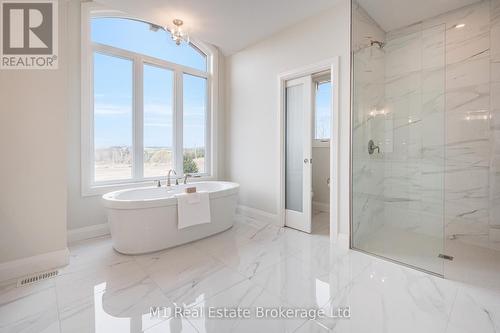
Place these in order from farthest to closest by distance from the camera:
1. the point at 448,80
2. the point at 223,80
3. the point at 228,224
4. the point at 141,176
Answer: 1. the point at 223,80
2. the point at 141,176
3. the point at 228,224
4. the point at 448,80

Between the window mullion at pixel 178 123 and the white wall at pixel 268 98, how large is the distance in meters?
0.86

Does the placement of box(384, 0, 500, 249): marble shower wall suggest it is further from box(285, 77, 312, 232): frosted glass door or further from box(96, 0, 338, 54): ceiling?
box(96, 0, 338, 54): ceiling

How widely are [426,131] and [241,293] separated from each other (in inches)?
115

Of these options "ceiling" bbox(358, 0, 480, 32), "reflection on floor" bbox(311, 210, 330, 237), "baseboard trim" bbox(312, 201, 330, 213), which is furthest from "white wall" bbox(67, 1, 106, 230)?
"baseboard trim" bbox(312, 201, 330, 213)

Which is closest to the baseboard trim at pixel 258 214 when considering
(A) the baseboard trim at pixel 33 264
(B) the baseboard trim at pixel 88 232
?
(B) the baseboard trim at pixel 88 232

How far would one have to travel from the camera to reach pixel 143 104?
3.42 m

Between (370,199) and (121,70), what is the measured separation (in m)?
3.85

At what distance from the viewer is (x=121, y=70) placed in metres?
3.23

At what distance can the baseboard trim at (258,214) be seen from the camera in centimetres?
347

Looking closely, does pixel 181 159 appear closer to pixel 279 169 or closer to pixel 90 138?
pixel 90 138

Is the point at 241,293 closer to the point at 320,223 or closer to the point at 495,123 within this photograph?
Result: the point at 320,223

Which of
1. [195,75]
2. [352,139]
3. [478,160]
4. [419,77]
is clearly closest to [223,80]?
[195,75]

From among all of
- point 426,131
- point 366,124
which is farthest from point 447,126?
point 366,124

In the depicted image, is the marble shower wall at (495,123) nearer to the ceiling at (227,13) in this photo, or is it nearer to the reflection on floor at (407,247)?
the reflection on floor at (407,247)
